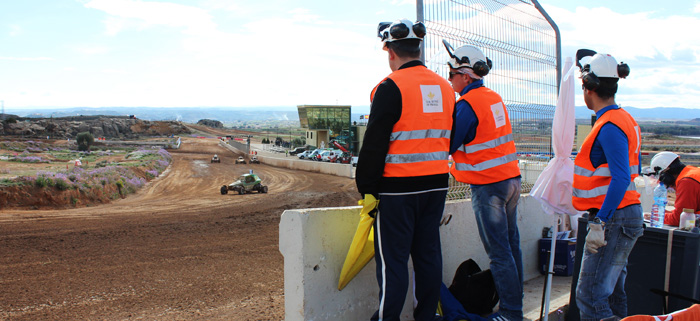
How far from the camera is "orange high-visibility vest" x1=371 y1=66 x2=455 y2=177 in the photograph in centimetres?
334

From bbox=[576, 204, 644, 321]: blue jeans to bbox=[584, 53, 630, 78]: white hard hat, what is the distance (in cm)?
92

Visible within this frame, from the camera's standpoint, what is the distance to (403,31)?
339 cm

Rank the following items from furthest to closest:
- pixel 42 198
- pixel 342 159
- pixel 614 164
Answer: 1. pixel 342 159
2. pixel 42 198
3. pixel 614 164

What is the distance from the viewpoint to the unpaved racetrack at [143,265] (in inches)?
303

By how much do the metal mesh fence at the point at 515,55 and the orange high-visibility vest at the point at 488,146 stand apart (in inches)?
41.3

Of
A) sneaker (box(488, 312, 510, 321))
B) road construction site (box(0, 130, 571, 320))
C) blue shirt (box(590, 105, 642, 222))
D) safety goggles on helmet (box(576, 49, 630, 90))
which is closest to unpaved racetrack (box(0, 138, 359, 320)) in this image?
road construction site (box(0, 130, 571, 320))

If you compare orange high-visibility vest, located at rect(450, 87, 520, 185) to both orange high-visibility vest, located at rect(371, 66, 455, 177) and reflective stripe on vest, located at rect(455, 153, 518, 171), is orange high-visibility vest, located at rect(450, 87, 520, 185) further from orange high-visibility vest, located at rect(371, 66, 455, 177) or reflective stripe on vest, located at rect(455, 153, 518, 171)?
orange high-visibility vest, located at rect(371, 66, 455, 177)

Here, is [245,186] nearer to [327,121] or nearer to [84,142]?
[84,142]

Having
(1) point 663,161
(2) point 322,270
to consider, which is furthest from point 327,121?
(2) point 322,270

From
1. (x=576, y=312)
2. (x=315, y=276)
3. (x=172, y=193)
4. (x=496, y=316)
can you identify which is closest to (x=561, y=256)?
(x=576, y=312)

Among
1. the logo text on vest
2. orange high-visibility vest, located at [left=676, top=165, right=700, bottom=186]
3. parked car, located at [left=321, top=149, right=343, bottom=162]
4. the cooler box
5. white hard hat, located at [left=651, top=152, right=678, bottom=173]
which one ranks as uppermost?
the logo text on vest

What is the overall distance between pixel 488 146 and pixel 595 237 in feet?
3.36

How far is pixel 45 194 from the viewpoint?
23188 millimetres

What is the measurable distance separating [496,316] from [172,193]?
30.6 meters
